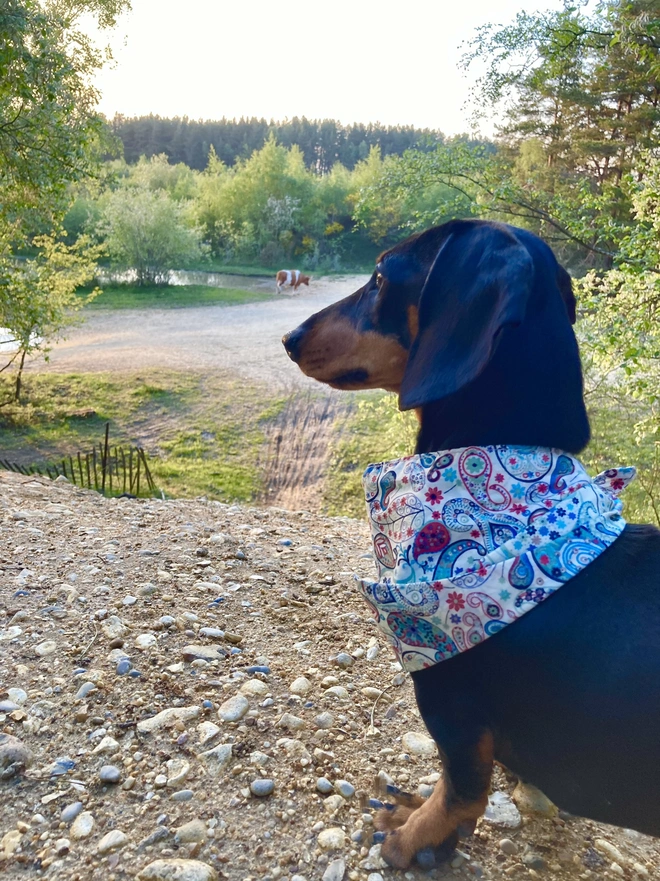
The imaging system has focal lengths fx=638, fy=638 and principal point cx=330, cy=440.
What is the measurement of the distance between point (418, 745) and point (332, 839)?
2.41 feet

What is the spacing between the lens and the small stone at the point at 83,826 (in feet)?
7.81

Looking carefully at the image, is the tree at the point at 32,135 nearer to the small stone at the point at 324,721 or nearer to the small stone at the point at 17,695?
the small stone at the point at 17,695

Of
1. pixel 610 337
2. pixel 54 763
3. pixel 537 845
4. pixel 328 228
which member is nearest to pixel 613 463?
pixel 610 337

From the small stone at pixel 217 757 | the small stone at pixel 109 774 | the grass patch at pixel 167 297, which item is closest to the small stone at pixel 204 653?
the small stone at pixel 217 757

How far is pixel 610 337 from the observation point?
7.70 meters

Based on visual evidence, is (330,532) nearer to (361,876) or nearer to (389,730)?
(389,730)

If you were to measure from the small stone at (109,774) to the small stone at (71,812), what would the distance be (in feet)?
0.42

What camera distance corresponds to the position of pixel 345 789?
2684mm

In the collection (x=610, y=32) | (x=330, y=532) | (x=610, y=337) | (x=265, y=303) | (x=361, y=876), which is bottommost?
(x=265, y=303)

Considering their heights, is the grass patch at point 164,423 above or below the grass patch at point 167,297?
below

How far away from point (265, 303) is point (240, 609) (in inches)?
1346

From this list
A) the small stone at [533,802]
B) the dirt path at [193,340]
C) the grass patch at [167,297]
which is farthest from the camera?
the grass patch at [167,297]

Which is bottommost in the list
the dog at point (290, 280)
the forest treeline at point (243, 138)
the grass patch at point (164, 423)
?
the grass patch at point (164, 423)

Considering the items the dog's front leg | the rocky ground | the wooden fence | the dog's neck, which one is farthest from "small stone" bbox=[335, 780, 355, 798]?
the wooden fence
